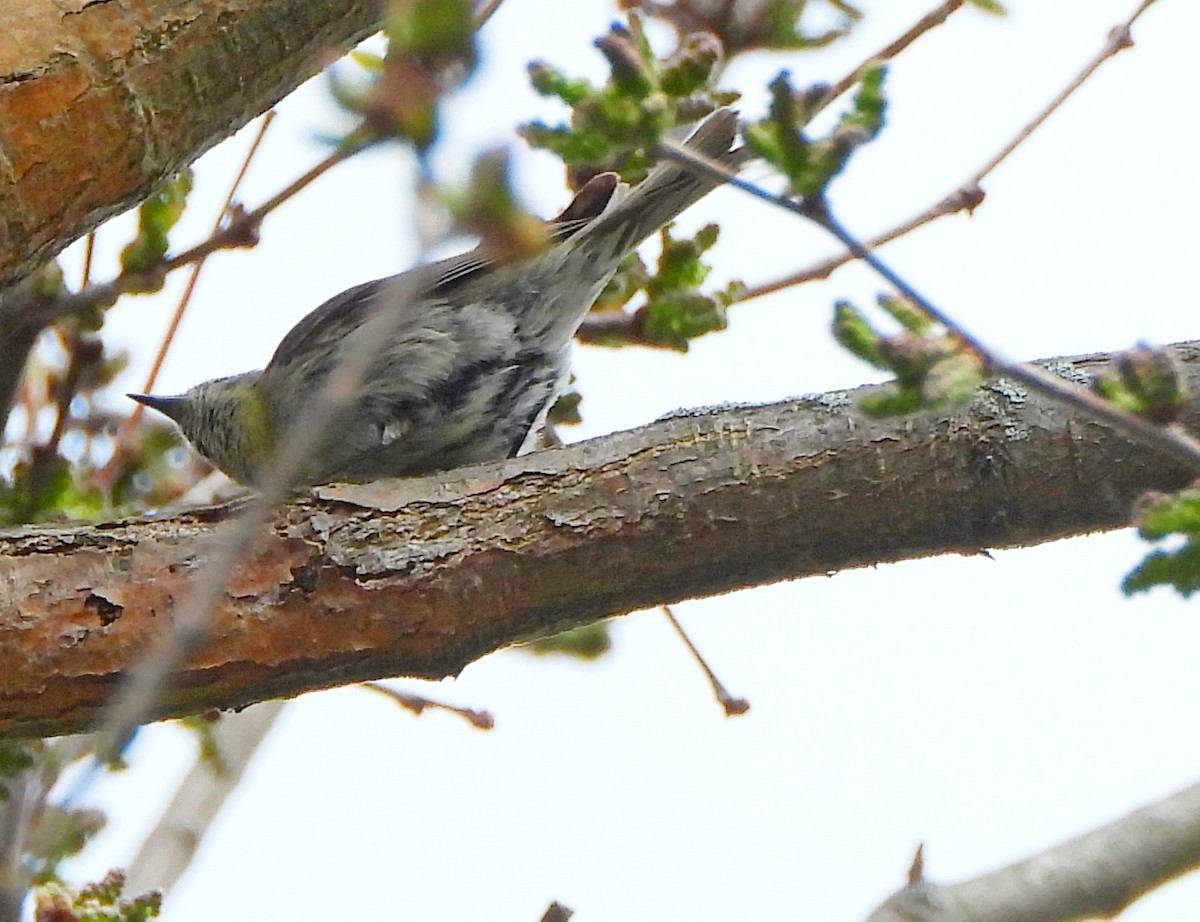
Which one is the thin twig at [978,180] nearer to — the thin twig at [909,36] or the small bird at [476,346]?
the thin twig at [909,36]

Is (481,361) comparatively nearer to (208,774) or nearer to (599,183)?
(599,183)

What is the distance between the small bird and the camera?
3.44 meters

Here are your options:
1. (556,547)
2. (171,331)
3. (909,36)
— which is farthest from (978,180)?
(171,331)

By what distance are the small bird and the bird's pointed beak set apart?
0.03 meters

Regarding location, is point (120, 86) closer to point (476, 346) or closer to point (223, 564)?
point (476, 346)

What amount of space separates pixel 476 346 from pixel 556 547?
1220 millimetres

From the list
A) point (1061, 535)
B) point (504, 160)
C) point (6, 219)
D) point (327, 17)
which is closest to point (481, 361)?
point (327, 17)

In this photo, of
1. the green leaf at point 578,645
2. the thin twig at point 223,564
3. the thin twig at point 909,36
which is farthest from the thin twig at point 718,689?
the thin twig at point 223,564

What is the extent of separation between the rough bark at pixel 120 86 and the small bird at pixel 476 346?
71 centimetres

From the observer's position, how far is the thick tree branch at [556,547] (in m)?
2.41

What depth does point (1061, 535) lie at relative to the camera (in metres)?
2.47

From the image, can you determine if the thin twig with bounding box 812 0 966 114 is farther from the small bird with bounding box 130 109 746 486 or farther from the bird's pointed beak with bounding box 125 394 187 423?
the bird's pointed beak with bounding box 125 394 187 423

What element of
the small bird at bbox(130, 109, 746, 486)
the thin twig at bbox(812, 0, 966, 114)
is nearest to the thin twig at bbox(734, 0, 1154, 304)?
the thin twig at bbox(812, 0, 966, 114)

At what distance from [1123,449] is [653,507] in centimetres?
80
